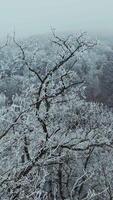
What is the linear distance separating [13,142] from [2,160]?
0.92ft

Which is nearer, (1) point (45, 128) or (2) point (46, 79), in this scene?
(1) point (45, 128)

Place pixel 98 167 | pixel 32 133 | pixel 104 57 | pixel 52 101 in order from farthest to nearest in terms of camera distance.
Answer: pixel 104 57, pixel 98 167, pixel 52 101, pixel 32 133

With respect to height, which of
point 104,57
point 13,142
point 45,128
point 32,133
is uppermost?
point 13,142

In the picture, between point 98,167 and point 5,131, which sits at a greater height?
point 5,131

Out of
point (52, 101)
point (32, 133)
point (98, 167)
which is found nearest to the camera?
point (32, 133)

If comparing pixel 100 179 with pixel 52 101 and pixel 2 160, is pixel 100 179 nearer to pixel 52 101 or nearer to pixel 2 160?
pixel 52 101

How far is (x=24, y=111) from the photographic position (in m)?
5.70

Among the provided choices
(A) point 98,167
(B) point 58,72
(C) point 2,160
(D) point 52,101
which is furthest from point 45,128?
(A) point 98,167

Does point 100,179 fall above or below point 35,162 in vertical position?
below

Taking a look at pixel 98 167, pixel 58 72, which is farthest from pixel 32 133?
pixel 98 167

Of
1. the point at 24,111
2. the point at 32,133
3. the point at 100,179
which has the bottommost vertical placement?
the point at 100,179

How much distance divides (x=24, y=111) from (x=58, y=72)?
22.0 feet

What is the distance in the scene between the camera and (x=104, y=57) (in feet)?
299

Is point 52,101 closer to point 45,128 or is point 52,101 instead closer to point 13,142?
point 45,128
